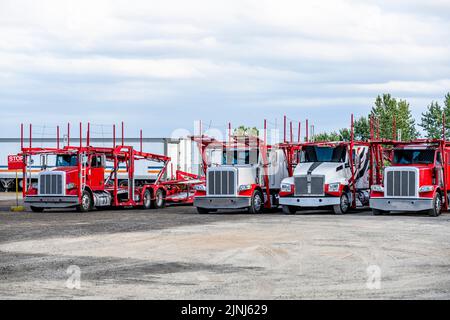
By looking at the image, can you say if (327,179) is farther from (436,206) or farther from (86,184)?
(86,184)

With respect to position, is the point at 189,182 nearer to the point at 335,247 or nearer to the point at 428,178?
the point at 428,178

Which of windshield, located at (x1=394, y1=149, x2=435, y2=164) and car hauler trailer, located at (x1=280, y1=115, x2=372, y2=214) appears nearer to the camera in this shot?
windshield, located at (x1=394, y1=149, x2=435, y2=164)

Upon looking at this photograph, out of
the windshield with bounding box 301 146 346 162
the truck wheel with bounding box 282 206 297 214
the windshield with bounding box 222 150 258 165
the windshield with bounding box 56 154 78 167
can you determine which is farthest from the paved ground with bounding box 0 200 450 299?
the windshield with bounding box 56 154 78 167

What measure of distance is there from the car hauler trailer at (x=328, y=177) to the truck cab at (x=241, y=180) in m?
1.14

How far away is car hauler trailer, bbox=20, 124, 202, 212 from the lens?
33.8 m

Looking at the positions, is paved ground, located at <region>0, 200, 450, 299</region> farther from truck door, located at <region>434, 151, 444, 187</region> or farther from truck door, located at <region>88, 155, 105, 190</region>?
truck door, located at <region>88, 155, 105, 190</region>

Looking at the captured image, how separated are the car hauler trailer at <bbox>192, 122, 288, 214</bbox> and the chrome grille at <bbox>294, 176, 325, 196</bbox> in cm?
191

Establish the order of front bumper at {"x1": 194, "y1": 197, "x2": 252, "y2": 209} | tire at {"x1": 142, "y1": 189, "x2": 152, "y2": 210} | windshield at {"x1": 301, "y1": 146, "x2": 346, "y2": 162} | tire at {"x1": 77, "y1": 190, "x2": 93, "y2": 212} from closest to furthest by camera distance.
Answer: front bumper at {"x1": 194, "y1": 197, "x2": 252, "y2": 209} < windshield at {"x1": 301, "y1": 146, "x2": 346, "y2": 162} < tire at {"x1": 77, "y1": 190, "x2": 93, "y2": 212} < tire at {"x1": 142, "y1": 189, "x2": 152, "y2": 210}

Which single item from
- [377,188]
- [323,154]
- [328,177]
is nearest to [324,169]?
[328,177]

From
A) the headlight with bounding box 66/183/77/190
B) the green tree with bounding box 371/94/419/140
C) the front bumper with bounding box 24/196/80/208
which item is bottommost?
the front bumper with bounding box 24/196/80/208

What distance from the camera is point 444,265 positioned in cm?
1491

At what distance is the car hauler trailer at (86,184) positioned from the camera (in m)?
33.8

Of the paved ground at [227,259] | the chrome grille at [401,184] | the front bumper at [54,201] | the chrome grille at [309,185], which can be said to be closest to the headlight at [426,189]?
the chrome grille at [401,184]
